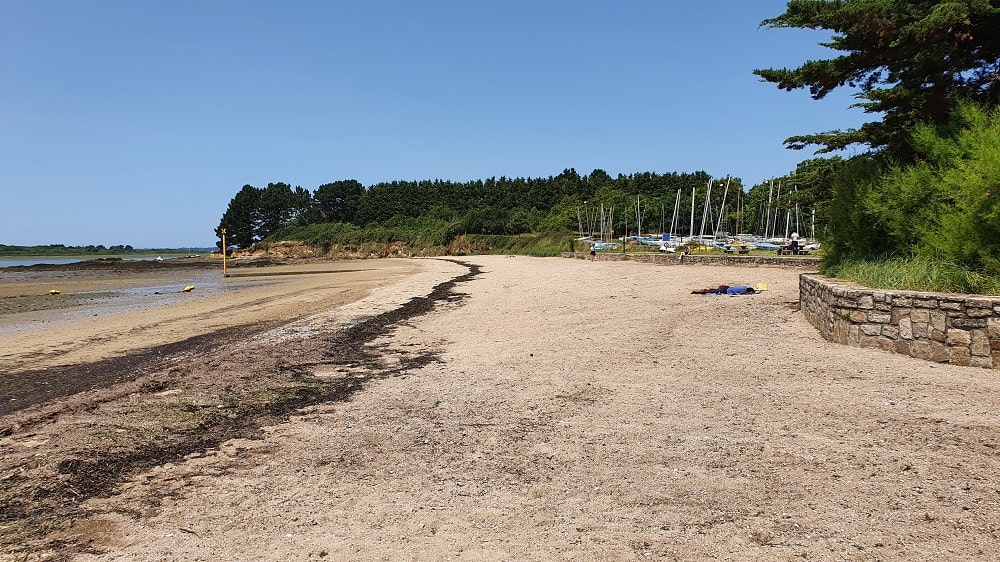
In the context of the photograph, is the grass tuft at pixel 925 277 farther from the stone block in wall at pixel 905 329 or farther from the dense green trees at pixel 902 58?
the dense green trees at pixel 902 58

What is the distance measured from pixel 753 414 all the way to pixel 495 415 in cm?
236

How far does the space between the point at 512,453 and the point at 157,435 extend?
320cm

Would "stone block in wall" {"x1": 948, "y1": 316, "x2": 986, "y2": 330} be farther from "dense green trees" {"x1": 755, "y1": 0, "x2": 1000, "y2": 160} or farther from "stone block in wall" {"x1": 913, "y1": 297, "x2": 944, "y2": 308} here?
"dense green trees" {"x1": 755, "y1": 0, "x2": 1000, "y2": 160}

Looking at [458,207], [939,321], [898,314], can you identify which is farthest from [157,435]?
[458,207]

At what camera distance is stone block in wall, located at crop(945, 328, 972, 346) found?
21.7 feet

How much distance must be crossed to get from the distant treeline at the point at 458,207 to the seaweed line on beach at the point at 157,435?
258 feet

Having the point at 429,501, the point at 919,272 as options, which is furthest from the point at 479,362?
the point at 919,272

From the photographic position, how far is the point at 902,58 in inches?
395

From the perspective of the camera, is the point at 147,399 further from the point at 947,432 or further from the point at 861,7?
the point at 861,7

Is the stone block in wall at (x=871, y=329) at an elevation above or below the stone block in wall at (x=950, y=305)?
below

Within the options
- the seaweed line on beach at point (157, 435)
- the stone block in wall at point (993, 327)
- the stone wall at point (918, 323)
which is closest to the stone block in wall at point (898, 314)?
the stone wall at point (918, 323)

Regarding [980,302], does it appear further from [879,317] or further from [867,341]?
[867,341]

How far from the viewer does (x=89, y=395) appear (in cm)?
644

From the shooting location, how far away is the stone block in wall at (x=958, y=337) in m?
6.61
